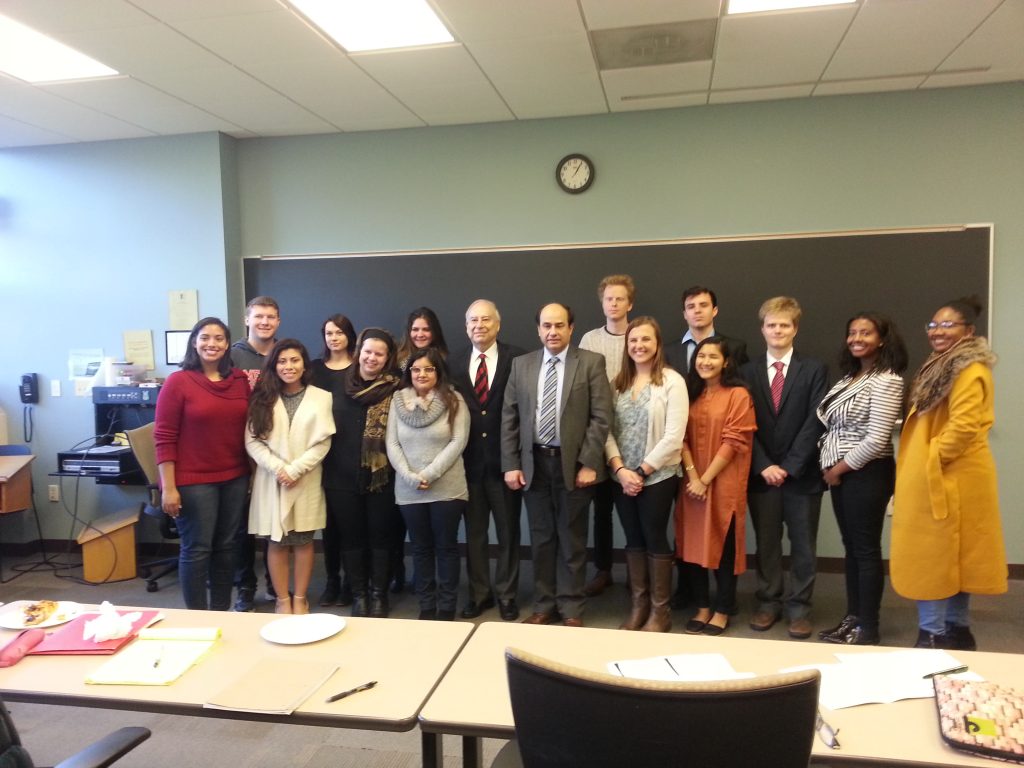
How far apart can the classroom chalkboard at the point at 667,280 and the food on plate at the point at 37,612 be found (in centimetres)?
269

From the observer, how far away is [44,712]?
260 cm

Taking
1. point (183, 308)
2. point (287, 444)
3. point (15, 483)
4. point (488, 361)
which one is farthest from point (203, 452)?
point (15, 483)

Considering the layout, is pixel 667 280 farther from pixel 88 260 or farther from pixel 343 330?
pixel 88 260

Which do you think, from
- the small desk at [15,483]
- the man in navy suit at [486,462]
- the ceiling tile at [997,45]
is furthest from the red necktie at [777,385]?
the small desk at [15,483]

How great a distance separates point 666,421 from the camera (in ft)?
9.70

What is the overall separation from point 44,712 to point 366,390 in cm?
182

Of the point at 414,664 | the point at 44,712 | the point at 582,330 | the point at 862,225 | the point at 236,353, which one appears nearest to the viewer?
the point at 414,664

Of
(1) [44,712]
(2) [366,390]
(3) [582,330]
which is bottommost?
(1) [44,712]

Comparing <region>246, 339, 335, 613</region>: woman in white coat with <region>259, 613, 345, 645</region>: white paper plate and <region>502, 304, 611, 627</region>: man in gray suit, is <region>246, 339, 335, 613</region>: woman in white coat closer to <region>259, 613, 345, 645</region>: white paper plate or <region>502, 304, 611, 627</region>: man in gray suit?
<region>502, 304, 611, 627</region>: man in gray suit

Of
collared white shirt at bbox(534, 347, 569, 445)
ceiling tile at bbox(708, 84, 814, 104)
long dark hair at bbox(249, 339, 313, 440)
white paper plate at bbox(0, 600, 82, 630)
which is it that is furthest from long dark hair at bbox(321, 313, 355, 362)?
ceiling tile at bbox(708, 84, 814, 104)

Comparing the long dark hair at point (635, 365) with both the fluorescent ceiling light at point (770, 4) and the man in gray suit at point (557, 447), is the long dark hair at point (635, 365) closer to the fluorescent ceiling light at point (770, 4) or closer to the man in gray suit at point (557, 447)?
the man in gray suit at point (557, 447)

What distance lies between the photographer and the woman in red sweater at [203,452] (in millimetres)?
2918

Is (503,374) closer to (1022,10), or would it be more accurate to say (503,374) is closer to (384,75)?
(384,75)

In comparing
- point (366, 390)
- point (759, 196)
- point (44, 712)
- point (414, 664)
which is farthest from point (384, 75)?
point (44, 712)
